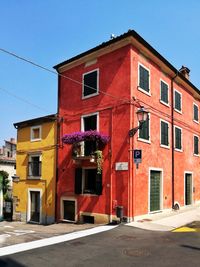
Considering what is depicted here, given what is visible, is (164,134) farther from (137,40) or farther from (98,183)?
(137,40)

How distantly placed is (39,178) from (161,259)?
1317 cm

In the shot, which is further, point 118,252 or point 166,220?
point 166,220

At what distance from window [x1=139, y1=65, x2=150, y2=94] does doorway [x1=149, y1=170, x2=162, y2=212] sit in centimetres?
432

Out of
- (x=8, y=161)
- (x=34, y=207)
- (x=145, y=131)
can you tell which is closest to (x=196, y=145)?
(x=145, y=131)

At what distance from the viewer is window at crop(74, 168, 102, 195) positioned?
1701cm

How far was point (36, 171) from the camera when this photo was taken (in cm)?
2097

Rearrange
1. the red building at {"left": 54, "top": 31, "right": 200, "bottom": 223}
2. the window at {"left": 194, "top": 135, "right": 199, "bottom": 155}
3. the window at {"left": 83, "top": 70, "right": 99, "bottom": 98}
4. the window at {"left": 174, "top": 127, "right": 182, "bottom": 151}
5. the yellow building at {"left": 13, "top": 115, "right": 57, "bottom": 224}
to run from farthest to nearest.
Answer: the window at {"left": 194, "top": 135, "right": 199, "bottom": 155} < the window at {"left": 174, "top": 127, "right": 182, "bottom": 151} < the yellow building at {"left": 13, "top": 115, "right": 57, "bottom": 224} < the window at {"left": 83, "top": 70, "right": 99, "bottom": 98} < the red building at {"left": 54, "top": 31, "right": 200, "bottom": 223}

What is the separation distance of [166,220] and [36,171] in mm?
9386

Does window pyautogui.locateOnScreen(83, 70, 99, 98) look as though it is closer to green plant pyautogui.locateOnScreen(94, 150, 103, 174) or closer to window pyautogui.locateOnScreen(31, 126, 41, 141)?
green plant pyautogui.locateOnScreen(94, 150, 103, 174)

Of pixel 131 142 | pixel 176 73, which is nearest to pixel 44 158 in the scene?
pixel 131 142

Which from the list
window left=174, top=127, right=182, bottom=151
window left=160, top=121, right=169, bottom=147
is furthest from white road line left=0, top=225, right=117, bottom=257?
window left=174, top=127, right=182, bottom=151

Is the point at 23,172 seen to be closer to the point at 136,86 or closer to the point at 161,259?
the point at 136,86

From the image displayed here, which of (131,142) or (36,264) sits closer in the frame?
(36,264)

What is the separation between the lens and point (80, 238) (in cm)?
1102
